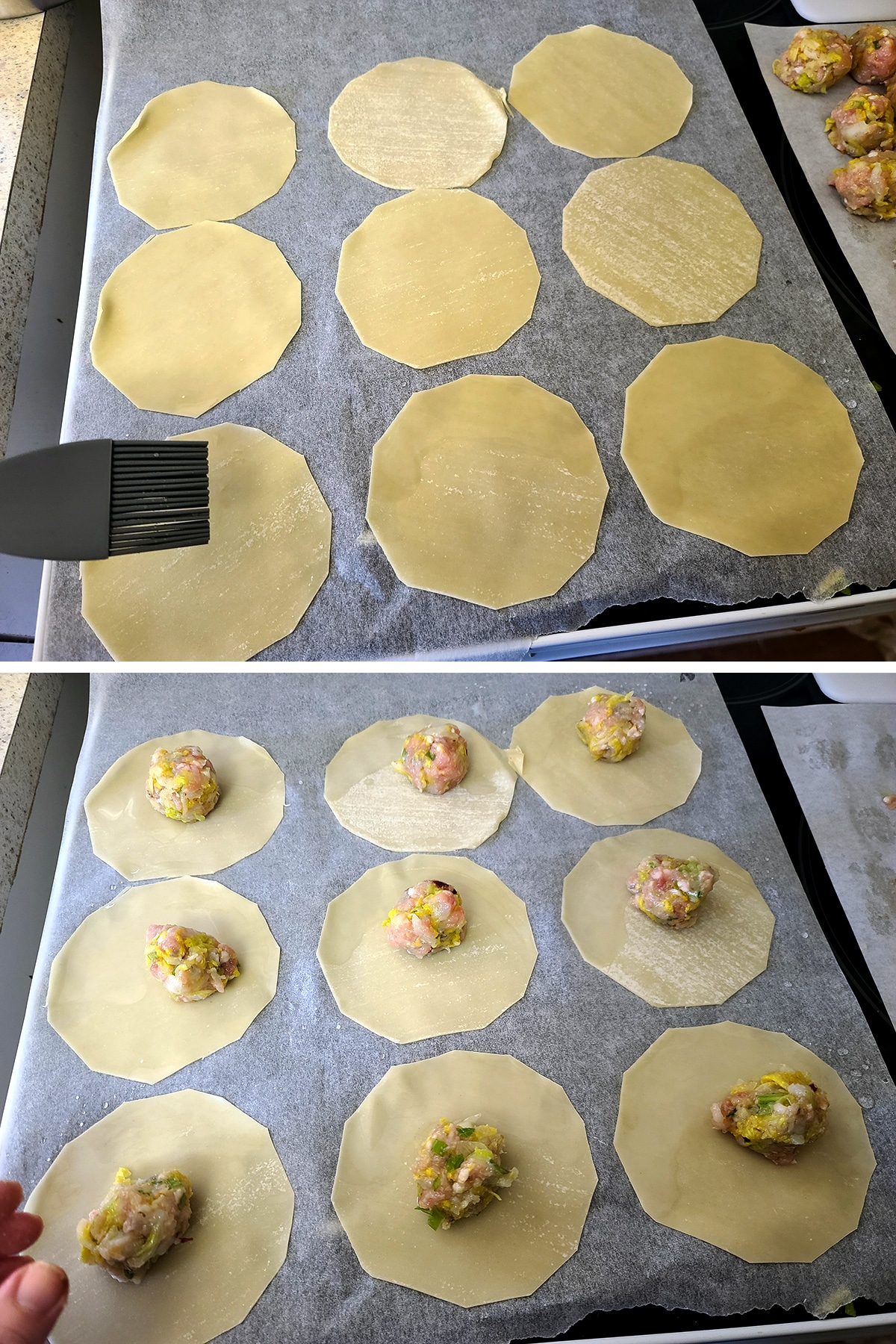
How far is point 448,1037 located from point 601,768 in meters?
0.39

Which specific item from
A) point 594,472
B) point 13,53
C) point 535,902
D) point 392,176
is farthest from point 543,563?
point 13,53

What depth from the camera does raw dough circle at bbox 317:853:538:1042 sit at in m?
0.99

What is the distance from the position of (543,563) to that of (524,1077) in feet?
1.89

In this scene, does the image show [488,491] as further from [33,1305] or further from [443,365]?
[33,1305]

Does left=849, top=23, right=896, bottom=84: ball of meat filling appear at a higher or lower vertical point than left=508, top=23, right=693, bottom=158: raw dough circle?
lower

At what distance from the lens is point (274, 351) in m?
1.15

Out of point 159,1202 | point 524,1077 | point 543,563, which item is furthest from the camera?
point 543,563

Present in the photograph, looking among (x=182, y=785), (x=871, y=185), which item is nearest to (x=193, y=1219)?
(x=182, y=785)

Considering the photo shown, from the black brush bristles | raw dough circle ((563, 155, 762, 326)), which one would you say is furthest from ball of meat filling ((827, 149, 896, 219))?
the black brush bristles

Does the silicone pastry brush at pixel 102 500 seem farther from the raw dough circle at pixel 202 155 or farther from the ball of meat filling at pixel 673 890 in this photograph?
the ball of meat filling at pixel 673 890

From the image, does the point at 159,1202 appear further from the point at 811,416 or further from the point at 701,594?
the point at 811,416

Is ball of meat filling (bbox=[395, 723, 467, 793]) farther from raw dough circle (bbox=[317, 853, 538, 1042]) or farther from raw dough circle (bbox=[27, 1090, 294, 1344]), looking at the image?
raw dough circle (bbox=[27, 1090, 294, 1344])

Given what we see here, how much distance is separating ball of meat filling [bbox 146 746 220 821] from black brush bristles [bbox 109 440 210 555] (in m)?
0.28

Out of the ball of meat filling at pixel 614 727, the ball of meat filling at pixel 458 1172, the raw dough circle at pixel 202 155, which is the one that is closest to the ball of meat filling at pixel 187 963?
the ball of meat filling at pixel 458 1172
